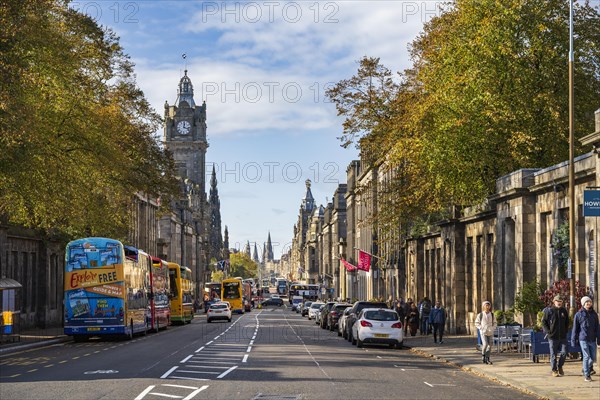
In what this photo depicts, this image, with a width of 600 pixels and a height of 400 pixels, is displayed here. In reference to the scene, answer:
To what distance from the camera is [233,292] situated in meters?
98.8

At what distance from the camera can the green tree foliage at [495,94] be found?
Answer: 38406 millimetres

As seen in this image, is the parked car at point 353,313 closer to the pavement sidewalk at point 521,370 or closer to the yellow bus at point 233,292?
the pavement sidewalk at point 521,370

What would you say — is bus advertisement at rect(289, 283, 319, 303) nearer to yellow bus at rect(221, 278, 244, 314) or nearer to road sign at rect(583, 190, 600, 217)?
yellow bus at rect(221, 278, 244, 314)

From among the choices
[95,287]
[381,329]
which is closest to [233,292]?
[95,287]

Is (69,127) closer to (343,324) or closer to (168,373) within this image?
(343,324)

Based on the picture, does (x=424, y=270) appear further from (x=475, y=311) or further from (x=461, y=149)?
(x=461, y=149)

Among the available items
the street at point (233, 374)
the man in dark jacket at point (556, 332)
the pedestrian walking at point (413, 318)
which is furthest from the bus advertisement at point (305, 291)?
the man in dark jacket at point (556, 332)

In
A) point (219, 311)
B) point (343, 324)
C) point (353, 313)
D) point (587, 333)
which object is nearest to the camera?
point (587, 333)

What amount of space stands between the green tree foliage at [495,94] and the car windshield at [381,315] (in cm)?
621

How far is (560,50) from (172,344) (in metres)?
18.6

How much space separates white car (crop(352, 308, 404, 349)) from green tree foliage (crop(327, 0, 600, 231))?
6451 millimetres

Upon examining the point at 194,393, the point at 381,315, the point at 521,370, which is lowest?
the point at 521,370

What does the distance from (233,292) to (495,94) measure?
63.2m

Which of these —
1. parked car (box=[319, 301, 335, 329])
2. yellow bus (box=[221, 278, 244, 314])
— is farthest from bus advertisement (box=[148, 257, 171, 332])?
yellow bus (box=[221, 278, 244, 314])
